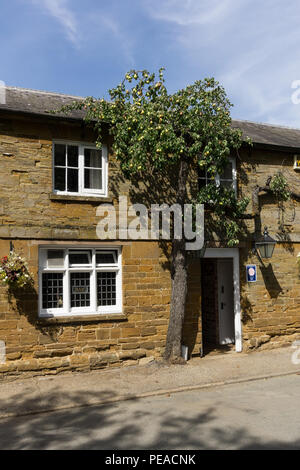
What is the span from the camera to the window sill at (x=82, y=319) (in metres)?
9.06

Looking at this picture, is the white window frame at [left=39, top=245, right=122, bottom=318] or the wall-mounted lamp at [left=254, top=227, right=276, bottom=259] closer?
the white window frame at [left=39, top=245, right=122, bottom=318]

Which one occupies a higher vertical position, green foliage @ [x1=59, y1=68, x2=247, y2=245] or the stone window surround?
green foliage @ [x1=59, y1=68, x2=247, y2=245]

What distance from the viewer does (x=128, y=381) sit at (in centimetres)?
858

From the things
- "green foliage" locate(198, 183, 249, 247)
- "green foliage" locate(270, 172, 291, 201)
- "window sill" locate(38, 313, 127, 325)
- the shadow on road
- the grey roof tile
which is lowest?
the shadow on road

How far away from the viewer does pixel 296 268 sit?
1194cm

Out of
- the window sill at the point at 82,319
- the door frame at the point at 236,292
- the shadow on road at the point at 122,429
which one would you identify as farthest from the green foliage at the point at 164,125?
the shadow on road at the point at 122,429

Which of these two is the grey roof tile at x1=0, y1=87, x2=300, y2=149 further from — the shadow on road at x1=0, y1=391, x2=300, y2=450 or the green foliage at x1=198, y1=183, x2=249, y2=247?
the shadow on road at x1=0, y1=391, x2=300, y2=450

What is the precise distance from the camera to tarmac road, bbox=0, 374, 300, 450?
5.36 metres

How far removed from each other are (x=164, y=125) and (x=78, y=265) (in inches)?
145

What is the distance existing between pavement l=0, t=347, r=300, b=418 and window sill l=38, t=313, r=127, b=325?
1.11m

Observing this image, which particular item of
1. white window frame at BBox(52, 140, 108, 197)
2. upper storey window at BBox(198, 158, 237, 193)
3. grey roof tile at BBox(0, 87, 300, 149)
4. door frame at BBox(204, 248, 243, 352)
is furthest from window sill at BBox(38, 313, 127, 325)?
grey roof tile at BBox(0, 87, 300, 149)

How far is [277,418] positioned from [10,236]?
20.2 ft
